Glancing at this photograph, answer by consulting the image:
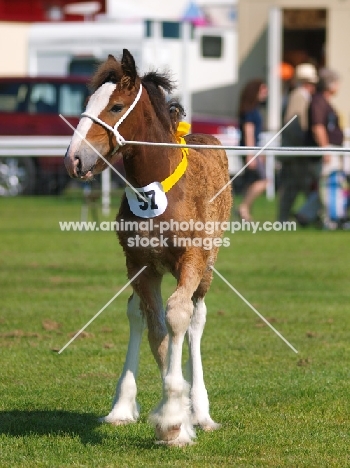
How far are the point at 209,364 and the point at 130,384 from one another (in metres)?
1.60

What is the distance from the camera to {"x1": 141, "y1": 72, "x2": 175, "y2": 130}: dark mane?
20.1 ft

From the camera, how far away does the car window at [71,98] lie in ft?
78.8

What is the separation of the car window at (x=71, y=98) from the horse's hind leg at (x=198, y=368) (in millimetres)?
17517

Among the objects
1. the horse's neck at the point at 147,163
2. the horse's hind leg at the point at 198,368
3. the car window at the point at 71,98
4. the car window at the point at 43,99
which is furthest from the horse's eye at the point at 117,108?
the car window at the point at 43,99

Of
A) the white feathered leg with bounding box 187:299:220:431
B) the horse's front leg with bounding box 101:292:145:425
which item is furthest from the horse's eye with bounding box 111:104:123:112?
the white feathered leg with bounding box 187:299:220:431

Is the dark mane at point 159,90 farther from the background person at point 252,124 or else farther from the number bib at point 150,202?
the background person at point 252,124

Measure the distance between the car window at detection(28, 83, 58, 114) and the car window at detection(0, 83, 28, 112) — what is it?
17 centimetres

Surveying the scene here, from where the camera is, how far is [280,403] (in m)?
6.73

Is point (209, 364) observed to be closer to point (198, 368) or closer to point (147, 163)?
point (198, 368)

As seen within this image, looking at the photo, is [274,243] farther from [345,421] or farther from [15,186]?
[345,421]

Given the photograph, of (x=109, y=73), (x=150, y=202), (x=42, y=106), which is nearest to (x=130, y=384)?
(x=150, y=202)

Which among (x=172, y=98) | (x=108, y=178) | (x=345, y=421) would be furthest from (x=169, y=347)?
(x=108, y=178)

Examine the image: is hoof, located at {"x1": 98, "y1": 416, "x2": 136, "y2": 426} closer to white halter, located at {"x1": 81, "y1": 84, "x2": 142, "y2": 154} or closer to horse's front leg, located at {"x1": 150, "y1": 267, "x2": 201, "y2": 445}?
horse's front leg, located at {"x1": 150, "y1": 267, "x2": 201, "y2": 445}

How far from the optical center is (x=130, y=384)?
20.9 ft
